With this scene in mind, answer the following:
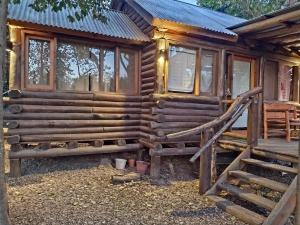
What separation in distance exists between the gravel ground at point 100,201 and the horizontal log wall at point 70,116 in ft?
2.85

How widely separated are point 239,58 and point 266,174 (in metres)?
3.56

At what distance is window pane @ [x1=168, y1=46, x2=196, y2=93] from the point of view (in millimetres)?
7805

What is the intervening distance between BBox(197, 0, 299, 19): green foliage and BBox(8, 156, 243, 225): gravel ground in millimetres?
13708

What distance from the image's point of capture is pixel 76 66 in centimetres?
745

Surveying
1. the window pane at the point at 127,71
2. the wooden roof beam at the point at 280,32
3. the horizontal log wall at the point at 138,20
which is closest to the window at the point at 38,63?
the window pane at the point at 127,71

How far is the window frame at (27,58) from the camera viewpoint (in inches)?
263

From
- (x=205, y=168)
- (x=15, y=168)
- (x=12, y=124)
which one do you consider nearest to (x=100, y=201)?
(x=205, y=168)

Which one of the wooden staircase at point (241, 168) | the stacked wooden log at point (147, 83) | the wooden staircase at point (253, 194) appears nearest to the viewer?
the wooden staircase at point (253, 194)

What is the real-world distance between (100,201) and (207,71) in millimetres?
4884

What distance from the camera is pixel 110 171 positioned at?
707 centimetres

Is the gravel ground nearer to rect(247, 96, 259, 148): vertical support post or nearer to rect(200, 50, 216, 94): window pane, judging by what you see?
rect(247, 96, 259, 148): vertical support post

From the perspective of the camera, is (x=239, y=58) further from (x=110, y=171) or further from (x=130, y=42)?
(x=110, y=171)

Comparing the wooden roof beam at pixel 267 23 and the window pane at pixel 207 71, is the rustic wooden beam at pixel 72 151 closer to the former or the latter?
the window pane at pixel 207 71

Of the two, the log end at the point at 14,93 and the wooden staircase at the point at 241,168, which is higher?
the log end at the point at 14,93
